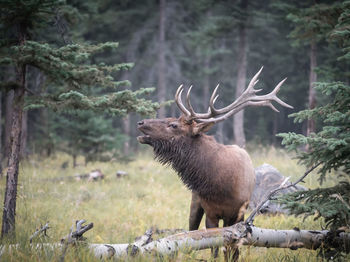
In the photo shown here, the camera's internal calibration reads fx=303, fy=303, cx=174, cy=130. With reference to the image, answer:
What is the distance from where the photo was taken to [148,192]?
8.15 m

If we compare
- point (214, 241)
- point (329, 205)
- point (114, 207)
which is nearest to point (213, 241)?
point (214, 241)

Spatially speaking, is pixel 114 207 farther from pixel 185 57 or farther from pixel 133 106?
pixel 185 57

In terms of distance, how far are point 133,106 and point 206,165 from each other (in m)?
1.31

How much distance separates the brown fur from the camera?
3926 mm

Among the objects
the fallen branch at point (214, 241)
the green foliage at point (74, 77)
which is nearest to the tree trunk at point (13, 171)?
the green foliage at point (74, 77)

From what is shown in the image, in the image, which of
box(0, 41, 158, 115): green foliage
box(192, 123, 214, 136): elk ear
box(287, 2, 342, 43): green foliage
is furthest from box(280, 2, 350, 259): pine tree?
box(287, 2, 342, 43): green foliage

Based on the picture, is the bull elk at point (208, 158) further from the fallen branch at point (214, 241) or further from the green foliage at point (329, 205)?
the green foliage at point (329, 205)

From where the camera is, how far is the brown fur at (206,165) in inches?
155

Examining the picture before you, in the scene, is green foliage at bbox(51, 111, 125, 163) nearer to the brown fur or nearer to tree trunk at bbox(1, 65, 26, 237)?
tree trunk at bbox(1, 65, 26, 237)

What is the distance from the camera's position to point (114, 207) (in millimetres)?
6887

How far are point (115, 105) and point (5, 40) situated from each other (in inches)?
68.9

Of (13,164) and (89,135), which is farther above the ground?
(89,135)

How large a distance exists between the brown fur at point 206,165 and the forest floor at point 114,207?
1.93 feet

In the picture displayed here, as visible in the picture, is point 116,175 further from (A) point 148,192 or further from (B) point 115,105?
(B) point 115,105
